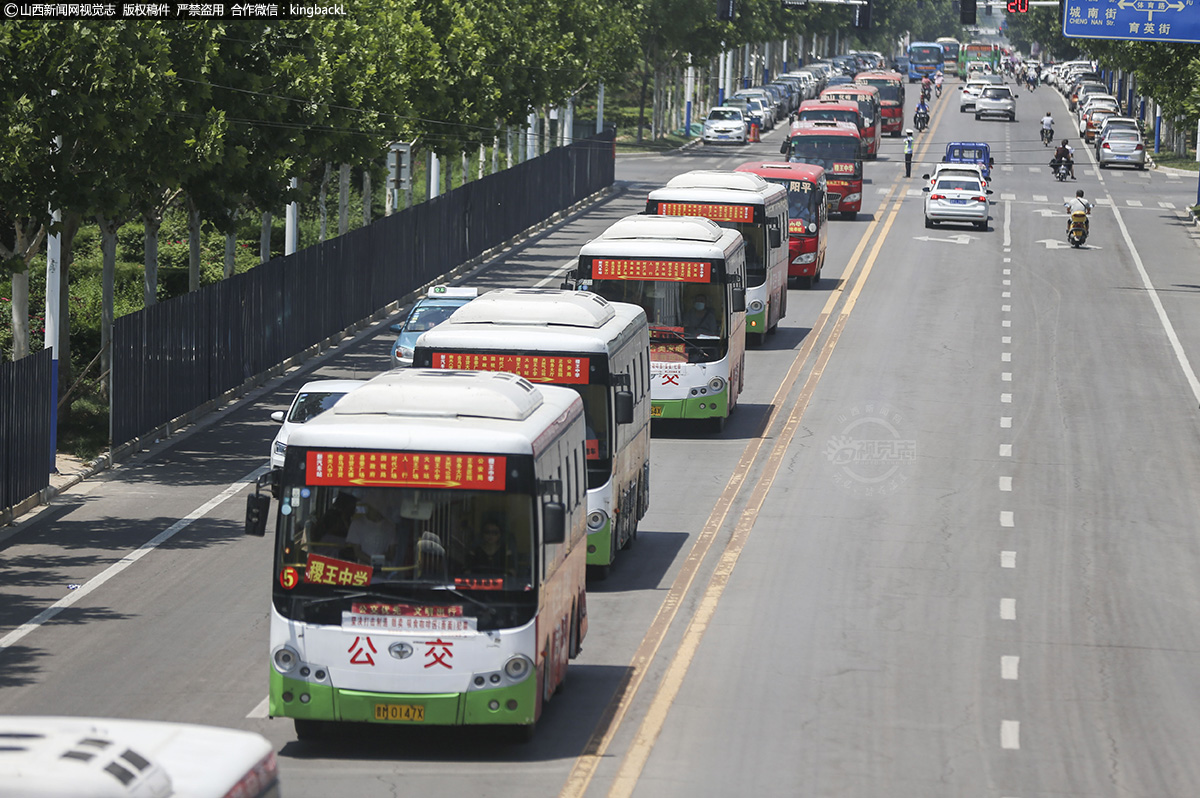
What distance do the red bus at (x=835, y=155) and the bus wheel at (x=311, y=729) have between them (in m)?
43.2

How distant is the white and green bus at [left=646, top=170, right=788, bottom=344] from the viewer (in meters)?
35.6

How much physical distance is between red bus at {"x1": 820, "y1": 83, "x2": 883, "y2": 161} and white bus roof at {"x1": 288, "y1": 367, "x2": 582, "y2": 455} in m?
67.6

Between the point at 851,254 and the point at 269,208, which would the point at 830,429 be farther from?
the point at 851,254

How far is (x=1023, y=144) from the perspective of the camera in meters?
93.2

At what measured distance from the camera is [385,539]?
13203mm

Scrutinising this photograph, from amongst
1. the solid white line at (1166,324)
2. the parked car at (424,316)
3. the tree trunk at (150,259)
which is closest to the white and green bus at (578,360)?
the parked car at (424,316)

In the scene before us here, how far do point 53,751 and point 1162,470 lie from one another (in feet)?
70.4

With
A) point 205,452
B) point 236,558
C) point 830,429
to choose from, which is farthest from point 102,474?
point 830,429

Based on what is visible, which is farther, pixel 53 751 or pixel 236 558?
pixel 236 558

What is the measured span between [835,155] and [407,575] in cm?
4558

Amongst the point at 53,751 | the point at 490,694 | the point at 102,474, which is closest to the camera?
the point at 53,751

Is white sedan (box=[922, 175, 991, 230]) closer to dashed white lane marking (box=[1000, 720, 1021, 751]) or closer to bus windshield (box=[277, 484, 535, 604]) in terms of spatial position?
dashed white lane marking (box=[1000, 720, 1021, 751])

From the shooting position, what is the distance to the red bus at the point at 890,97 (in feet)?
310

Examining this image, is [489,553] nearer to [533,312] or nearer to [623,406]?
[623,406]
